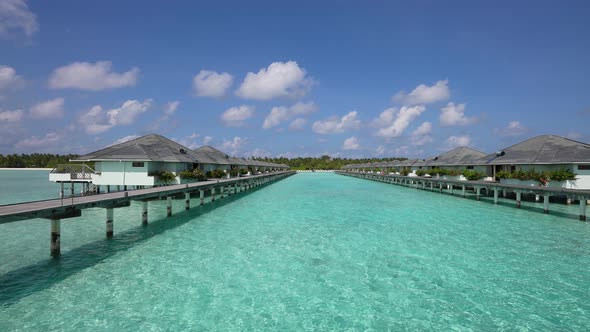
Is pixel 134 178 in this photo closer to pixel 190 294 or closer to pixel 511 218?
pixel 190 294

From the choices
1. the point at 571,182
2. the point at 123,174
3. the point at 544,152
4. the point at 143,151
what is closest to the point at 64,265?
the point at 123,174

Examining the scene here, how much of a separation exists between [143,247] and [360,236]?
9965mm

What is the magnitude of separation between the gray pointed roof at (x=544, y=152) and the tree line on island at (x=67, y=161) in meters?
98.4

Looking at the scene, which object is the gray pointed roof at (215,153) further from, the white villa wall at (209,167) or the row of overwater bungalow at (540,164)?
the row of overwater bungalow at (540,164)

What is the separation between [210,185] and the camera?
27.1 meters

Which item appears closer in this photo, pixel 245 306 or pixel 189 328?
pixel 189 328

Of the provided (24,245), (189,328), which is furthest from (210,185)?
(189,328)

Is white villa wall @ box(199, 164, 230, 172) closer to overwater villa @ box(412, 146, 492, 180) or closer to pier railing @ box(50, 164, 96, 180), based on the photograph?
pier railing @ box(50, 164, 96, 180)

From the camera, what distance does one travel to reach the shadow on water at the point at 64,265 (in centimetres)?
854

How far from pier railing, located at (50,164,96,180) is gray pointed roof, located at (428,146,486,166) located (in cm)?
3915

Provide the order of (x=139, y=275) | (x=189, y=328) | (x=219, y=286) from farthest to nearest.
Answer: (x=139, y=275)
(x=219, y=286)
(x=189, y=328)

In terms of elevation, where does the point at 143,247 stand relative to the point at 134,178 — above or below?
below

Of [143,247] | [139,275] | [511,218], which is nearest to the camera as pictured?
[139,275]

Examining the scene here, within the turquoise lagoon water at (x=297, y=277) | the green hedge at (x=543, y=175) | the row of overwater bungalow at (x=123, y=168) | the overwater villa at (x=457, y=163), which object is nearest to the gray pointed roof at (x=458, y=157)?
the overwater villa at (x=457, y=163)
